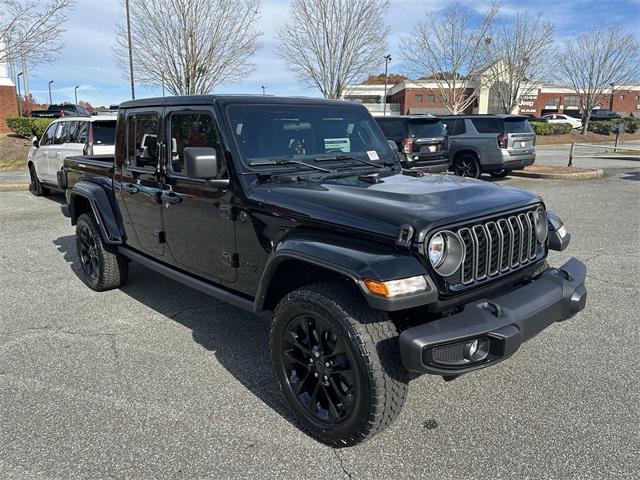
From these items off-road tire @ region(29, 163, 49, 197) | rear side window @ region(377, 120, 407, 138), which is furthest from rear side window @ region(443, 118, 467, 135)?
off-road tire @ region(29, 163, 49, 197)

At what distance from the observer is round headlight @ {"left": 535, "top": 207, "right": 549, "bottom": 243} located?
333cm

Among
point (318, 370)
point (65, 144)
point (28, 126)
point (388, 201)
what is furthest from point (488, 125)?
point (28, 126)

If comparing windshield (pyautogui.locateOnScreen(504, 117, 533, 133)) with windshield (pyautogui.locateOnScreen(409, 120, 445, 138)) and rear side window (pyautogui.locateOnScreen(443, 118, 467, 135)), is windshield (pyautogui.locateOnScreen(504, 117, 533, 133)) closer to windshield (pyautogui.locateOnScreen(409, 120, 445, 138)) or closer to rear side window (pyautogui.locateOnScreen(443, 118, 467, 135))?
rear side window (pyautogui.locateOnScreen(443, 118, 467, 135))

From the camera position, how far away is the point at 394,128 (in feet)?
41.9

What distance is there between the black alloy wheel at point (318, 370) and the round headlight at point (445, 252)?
626mm

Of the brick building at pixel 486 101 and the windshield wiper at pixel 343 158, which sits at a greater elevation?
the brick building at pixel 486 101

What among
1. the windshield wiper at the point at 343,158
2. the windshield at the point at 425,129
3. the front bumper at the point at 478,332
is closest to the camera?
the front bumper at the point at 478,332

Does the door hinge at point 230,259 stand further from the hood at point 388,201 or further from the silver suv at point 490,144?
the silver suv at point 490,144

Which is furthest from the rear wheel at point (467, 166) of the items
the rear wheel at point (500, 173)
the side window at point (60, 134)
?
the side window at point (60, 134)

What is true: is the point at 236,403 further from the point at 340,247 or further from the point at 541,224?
the point at 541,224

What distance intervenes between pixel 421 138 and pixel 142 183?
30.3ft

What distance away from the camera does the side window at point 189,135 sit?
358 centimetres

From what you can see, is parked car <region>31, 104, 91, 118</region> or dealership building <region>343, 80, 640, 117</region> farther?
dealership building <region>343, 80, 640, 117</region>

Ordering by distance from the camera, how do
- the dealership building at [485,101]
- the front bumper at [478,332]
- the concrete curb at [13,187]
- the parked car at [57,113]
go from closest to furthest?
the front bumper at [478,332], the concrete curb at [13,187], the parked car at [57,113], the dealership building at [485,101]
